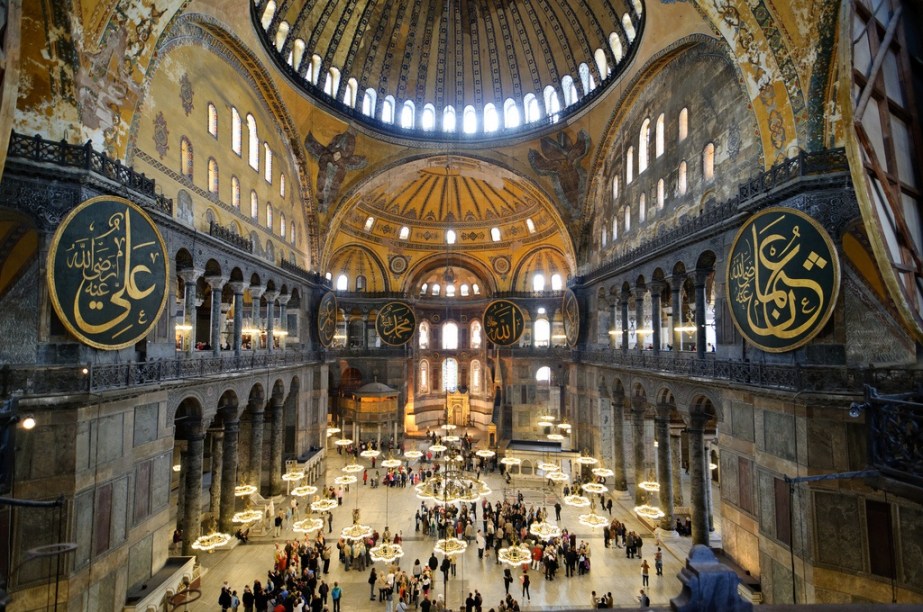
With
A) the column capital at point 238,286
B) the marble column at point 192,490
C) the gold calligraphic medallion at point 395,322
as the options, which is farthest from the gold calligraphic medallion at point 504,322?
the marble column at point 192,490

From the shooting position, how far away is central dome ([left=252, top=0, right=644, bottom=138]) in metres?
17.4

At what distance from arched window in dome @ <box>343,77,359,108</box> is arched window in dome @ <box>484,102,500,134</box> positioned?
575 centimetres

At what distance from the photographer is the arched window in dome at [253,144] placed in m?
15.7

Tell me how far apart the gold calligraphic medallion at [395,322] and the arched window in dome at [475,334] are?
10774 millimetres

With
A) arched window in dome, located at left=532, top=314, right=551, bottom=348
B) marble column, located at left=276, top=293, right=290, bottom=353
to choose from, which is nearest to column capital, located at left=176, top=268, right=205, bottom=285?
marble column, located at left=276, top=293, right=290, bottom=353

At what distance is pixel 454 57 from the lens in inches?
853

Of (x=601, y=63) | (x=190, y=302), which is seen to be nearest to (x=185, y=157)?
(x=190, y=302)

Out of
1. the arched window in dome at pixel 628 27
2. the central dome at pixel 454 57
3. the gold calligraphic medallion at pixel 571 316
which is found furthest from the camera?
the gold calligraphic medallion at pixel 571 316

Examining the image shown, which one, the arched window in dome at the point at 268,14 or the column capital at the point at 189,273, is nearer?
the column capital at the point at 189,273

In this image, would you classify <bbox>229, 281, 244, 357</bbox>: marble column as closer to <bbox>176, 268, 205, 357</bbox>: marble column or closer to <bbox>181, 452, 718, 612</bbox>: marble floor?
<bbox>176, 268, 205, 357</bbox>: marble column

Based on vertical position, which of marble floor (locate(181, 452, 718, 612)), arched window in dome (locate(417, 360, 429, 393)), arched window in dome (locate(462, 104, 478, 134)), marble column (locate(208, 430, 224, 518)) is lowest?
marble floor (locate(181, 452, 718, 612))

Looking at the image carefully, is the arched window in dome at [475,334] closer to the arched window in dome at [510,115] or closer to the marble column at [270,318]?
the arched window in dome at [510,115]

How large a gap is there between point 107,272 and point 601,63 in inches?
673

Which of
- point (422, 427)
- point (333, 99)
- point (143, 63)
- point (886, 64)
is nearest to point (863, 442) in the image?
point (886, 64)
